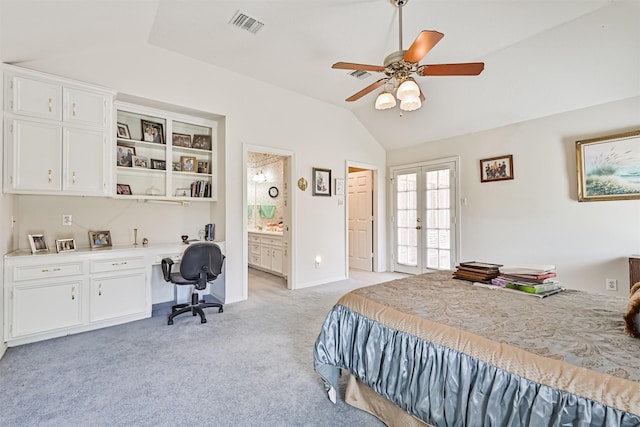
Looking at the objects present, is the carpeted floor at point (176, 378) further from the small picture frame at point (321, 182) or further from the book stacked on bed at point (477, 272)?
the small picture frame at point (321, 182)

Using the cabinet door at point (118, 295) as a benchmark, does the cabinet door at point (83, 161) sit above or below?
above

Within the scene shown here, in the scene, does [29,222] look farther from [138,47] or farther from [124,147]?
[138,47]

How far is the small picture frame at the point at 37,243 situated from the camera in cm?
282

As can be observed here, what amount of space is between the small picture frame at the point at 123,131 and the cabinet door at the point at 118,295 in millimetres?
1617

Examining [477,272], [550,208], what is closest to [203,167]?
[477,272]

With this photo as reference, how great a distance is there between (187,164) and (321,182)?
2.06 meters

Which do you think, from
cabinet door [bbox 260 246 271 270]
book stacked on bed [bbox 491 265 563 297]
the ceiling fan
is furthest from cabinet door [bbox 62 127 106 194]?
book stacked on bed [bbox 491 265 563 297]

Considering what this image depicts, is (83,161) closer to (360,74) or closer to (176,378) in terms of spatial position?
(176,378)

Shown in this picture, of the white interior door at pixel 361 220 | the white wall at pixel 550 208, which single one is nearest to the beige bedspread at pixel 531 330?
the white wall at pixel 550 208

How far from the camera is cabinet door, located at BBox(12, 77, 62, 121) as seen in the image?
267cm

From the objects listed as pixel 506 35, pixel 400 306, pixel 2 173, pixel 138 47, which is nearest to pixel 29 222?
pixel 2 173

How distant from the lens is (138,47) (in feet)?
10.9

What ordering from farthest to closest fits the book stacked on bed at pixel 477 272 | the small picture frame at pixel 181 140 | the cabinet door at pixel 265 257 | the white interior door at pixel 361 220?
1. the white interior door at pixel 361 220
2. the cabinet door at pixel 265 257
3. the small picture frame at pixel 181 140
4. the book stacked on bed at pixel 477 272

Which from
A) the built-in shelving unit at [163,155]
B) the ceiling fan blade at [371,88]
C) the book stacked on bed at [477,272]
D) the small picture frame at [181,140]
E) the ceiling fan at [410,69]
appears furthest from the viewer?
the small picture frame at [181,140]
